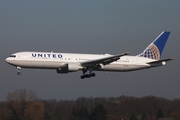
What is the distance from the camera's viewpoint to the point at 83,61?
67.4 metres

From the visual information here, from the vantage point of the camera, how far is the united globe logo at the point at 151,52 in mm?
75188

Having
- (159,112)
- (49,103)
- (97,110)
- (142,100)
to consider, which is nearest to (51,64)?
(97,110)

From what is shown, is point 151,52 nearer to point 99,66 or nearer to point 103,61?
point 99,66

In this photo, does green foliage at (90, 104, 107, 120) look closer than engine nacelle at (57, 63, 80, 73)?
No

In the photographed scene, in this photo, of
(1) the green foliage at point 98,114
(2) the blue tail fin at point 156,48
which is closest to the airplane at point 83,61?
(2) the blue tail fin at point 156,48

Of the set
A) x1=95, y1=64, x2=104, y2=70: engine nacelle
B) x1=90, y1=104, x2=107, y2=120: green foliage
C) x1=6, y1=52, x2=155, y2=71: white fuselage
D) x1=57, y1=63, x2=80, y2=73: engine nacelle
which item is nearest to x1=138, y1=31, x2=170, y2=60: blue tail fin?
x1=6, y1=52, x2=155, y2=71: white fuselage

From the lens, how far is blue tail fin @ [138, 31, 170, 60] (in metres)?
75.5

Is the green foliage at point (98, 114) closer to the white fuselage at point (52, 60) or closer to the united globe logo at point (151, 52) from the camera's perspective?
the united globe logo at point (151, 52)

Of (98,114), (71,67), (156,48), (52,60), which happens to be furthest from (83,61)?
(98,114)

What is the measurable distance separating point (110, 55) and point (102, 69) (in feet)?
8.37

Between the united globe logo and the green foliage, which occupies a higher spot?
the united globe logo

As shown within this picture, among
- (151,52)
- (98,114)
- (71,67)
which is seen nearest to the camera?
(71,67)

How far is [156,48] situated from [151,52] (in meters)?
1.82

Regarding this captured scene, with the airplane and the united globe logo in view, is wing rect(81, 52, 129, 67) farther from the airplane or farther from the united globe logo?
the united globe logo
